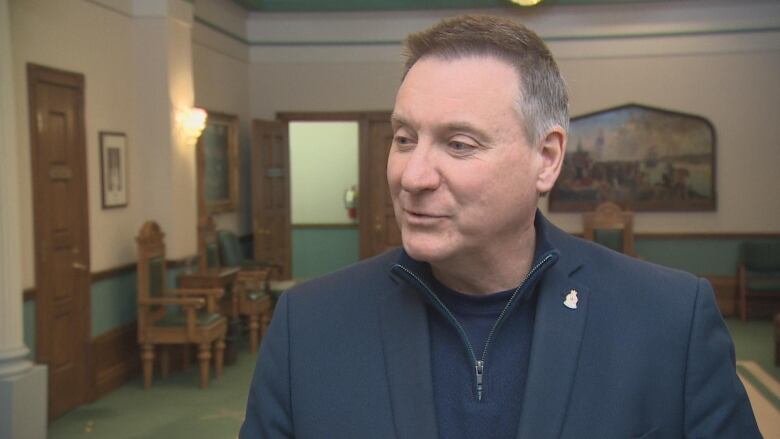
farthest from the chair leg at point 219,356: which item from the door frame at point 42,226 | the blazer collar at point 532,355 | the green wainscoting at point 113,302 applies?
the blazer collar at point 532,355

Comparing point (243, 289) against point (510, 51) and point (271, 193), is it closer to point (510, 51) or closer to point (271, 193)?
point (271, 193)

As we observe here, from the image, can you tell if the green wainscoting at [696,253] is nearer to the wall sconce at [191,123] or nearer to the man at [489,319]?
the wall sconce at [191,123]

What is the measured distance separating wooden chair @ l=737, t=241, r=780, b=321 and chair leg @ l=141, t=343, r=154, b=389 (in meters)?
7.35

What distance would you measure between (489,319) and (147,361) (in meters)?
7.37

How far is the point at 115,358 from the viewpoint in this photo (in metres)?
8.70

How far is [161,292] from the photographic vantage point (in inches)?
350

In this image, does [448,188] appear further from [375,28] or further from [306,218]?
[306,218]

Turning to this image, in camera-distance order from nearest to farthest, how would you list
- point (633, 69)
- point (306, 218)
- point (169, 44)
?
point (169, 44)
point (633, 69)
point (306, 218)

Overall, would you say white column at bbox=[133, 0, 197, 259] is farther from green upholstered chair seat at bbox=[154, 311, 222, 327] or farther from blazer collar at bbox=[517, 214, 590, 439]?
blazer collar at bbox=[517, 214, 590, 439]

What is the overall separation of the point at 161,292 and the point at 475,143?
25.0 feet

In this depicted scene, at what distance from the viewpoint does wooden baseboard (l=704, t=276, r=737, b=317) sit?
12.6 metres

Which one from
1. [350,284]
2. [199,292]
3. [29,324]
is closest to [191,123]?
[199,292]

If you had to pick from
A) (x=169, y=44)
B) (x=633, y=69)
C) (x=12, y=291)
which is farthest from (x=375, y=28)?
(x=12, y=291)

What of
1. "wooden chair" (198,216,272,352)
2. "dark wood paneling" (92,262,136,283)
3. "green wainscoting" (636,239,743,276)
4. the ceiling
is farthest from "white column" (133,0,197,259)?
"green wainscoting" (636,239,743,276)
